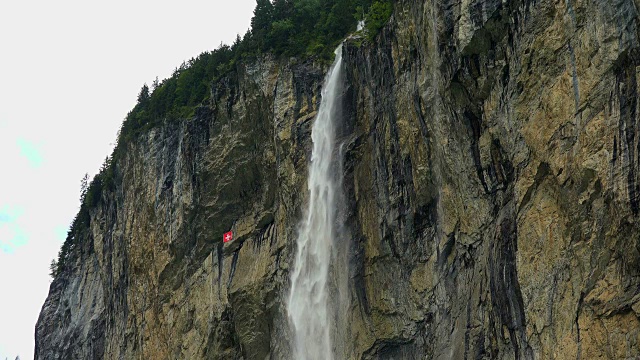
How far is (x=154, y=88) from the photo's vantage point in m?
60.5

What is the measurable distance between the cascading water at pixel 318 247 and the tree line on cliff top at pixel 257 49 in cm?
411

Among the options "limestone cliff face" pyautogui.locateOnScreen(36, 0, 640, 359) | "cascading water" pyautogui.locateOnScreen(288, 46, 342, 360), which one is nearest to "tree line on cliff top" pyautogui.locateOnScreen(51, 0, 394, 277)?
"limestone cliff face" pyautogui.locateOnScreen(36, 0, 640, 359)

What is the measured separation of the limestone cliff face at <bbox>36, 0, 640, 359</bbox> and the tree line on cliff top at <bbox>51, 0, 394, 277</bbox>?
1.18 meters

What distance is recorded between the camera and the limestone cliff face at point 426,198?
2089cm

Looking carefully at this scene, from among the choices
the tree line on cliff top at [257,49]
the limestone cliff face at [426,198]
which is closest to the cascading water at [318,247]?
the limestone cliff face at [426,198]

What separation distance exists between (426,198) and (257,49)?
17521 millimetres

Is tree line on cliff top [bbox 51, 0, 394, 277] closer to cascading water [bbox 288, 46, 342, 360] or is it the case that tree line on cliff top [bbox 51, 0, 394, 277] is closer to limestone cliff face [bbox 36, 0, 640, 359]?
limestone cliff face [bbox 36, 0, 640, 359]

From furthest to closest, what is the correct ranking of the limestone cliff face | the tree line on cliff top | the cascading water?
the tree line on cliff top → the cascading water → the limestone cliff face

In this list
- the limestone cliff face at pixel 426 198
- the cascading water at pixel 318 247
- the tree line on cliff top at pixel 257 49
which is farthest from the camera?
the tree line on cliff top at pixel 257 49

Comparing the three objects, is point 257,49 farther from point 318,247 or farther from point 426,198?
point 426,198

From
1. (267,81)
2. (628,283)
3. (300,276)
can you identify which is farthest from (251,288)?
(628,283)

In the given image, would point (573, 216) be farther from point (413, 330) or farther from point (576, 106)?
point (413, 330)

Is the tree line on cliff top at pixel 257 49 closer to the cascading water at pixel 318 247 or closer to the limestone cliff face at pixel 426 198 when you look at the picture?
the limestone cliff face at pixel 426 198

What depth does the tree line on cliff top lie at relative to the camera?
1665 inches
